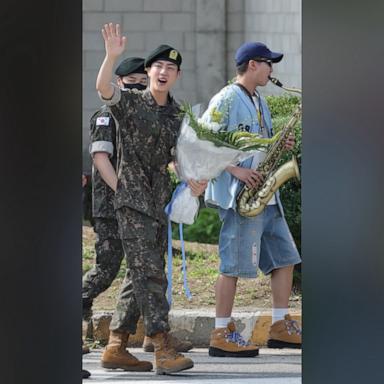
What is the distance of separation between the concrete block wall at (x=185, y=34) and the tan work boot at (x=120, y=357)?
532 centimetres

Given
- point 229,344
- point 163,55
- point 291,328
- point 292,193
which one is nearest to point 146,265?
point 229,344

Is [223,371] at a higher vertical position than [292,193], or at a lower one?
lower

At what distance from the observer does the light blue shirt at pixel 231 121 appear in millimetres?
7812

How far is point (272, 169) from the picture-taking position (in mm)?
8062

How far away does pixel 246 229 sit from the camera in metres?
7.90

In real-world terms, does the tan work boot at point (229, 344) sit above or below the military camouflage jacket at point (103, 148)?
below

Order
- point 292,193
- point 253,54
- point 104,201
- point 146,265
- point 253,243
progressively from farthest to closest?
point 292,193 → point 253,54 → point 253,243 → point 104,201 → point 146,265

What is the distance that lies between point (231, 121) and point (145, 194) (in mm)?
741

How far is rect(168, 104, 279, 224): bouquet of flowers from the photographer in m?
7.49

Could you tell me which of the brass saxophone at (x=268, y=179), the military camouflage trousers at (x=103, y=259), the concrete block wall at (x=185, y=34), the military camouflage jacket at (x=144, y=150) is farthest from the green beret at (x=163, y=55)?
the concrete block wall at (x=185, y=34)

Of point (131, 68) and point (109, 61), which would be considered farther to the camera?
point (131, 68)

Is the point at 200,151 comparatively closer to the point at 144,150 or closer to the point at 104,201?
the point at 144,150

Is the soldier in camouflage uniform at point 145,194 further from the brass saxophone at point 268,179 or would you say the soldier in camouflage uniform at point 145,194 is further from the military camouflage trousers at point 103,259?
the brass saxophone at point 268,179
